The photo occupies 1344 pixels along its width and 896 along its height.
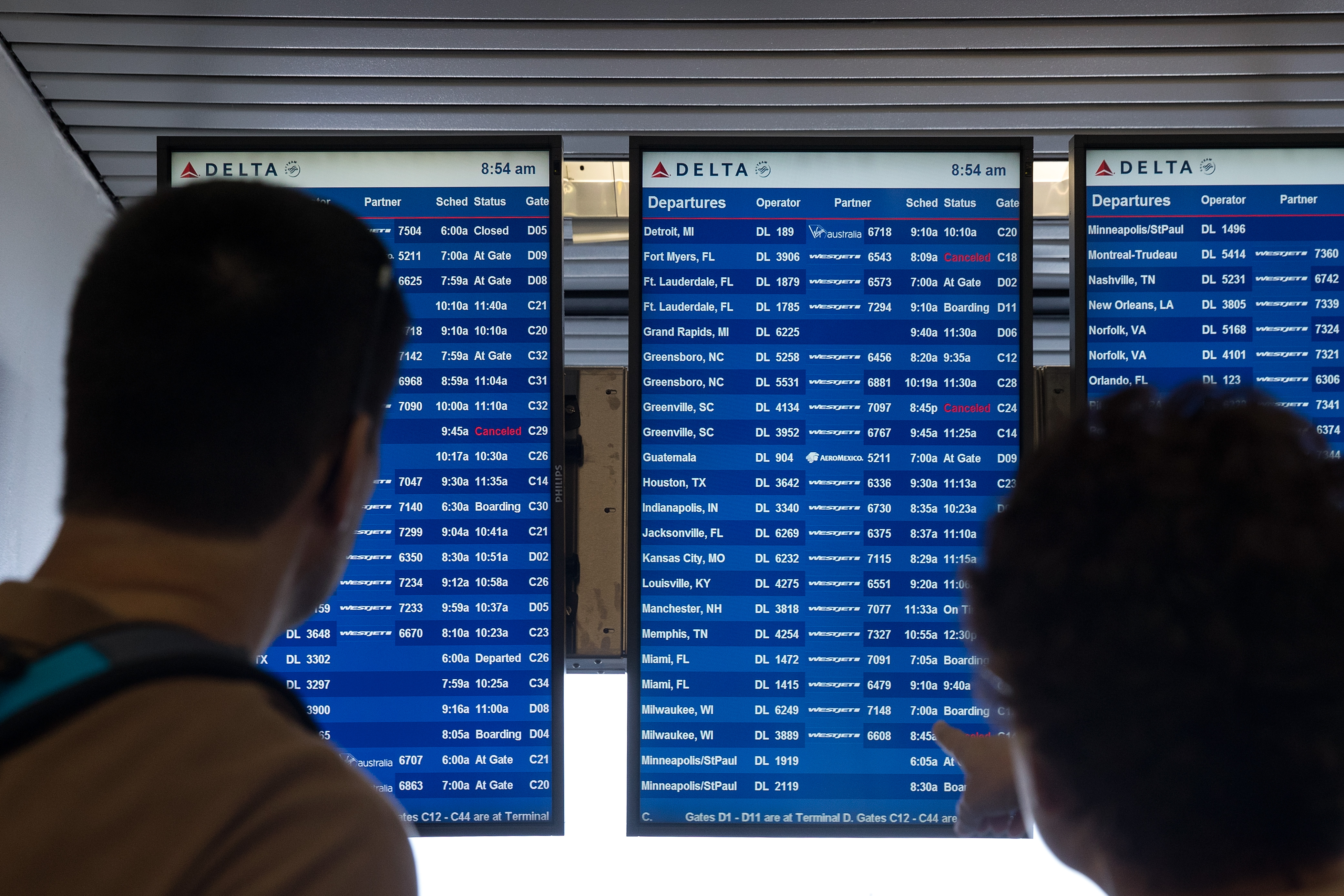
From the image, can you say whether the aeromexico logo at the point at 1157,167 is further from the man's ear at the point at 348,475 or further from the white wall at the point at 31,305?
the white wall at the point at 31,305

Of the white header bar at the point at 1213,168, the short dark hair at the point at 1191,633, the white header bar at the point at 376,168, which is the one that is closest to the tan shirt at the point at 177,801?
the short dark hair at the point at 1191,633

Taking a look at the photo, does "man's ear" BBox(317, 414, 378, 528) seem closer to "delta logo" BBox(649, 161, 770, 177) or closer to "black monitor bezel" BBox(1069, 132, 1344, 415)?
"delta logo" BBox(649, 161, 770, 177)

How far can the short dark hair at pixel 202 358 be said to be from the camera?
31.0 inches

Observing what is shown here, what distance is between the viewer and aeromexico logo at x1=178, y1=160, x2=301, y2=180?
7.71 ft

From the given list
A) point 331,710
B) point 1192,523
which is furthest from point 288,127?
point 1192,523

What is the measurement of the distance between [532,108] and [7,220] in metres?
1.84

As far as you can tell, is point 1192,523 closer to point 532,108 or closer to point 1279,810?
point 1279,810

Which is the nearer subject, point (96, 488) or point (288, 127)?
point (96, 488)

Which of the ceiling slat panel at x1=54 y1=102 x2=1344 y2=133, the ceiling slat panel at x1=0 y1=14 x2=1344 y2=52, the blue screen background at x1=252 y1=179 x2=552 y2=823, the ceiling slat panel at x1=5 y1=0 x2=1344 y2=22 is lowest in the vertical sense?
the blue screen background at x1=252 y1=179 x2=552 y2=823

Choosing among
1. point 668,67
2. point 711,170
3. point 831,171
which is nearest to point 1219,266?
point 831,171

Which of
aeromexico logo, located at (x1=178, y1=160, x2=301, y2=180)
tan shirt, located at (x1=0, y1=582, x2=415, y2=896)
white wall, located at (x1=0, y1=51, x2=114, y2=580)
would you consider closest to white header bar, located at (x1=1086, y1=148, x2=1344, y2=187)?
aeromexico logo, located at (x1=178, y1=160, x2=301, y2=180)

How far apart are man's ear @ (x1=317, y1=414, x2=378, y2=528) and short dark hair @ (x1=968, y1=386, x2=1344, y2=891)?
0.61 m

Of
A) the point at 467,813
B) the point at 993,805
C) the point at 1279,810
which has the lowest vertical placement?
the point at 467,813

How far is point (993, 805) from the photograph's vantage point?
1.30 meters
